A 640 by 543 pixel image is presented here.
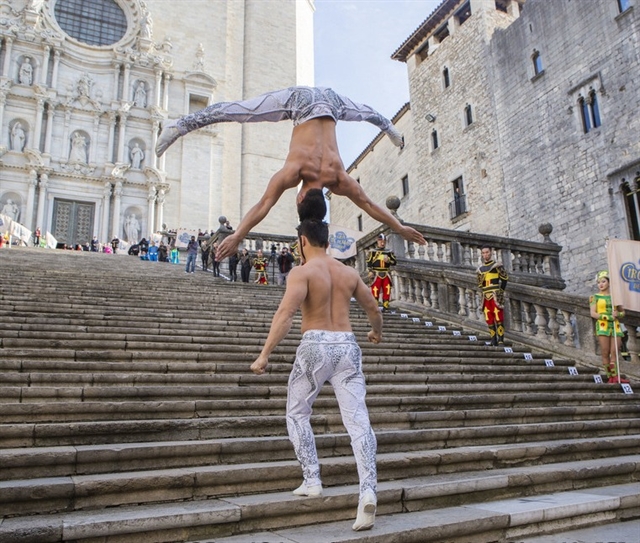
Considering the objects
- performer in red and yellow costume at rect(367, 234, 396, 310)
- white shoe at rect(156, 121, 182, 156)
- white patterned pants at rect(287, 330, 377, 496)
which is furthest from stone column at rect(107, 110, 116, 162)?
white patterned pants at rect(287, 330, 377, 496)

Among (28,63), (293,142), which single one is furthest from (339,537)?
(28,63)

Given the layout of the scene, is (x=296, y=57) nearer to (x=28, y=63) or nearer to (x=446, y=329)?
(x=28, y=63)

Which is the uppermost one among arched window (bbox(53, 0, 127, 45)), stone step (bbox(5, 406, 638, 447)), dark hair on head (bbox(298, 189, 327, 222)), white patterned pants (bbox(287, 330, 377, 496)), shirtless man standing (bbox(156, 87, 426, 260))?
arched window (bbox(53, 0, 127, 45))

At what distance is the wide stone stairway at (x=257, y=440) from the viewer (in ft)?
11.5

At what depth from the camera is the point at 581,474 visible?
4.81 meters

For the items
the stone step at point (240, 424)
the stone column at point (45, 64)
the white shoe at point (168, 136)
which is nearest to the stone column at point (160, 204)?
the stone column at point (45, 64)

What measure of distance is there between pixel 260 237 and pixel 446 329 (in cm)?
1039

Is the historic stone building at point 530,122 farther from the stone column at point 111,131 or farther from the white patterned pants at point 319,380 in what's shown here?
the white patterned pants at point 319,380

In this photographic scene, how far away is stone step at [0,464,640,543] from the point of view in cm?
316

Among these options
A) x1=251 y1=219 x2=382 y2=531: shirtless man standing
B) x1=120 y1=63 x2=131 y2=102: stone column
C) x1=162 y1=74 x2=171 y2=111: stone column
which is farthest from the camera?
x1=162 y1=74 x2=171 y2=111: stone column

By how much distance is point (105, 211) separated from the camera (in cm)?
3188

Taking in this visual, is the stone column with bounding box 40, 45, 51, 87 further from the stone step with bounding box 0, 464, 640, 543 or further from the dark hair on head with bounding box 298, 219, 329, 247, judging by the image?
the stone step with bounding box 0, 464, 640, 543

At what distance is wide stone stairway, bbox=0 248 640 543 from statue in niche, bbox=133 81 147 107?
1095 inches

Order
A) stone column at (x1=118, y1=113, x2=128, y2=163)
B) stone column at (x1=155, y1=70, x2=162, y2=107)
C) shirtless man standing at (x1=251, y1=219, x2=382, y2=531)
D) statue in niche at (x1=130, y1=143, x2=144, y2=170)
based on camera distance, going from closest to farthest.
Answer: shirtless man standing at (x1=251, y1=219, x2=382, y2=531) → stone column at (x1=118, y1=113, x2=128, y2=163) → statue in niche at (x1=130, y1=143, x2=144, y2=170) → stone column at (x1=155, y1=70, x2=162, y2=107)
